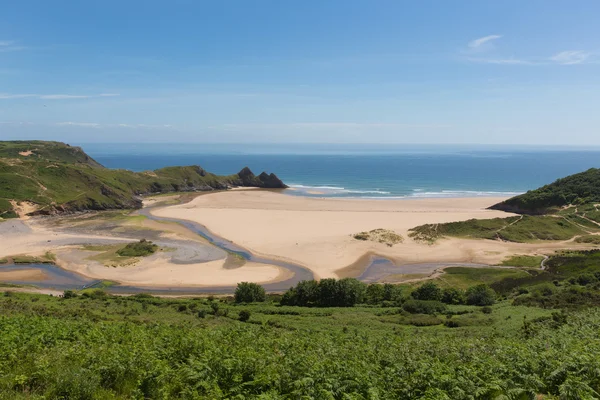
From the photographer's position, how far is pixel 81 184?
11338 cm

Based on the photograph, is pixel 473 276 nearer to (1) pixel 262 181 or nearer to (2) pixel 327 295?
(2) pixel 327 295

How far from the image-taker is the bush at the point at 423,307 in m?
36.8

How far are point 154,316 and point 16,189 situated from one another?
300 feet

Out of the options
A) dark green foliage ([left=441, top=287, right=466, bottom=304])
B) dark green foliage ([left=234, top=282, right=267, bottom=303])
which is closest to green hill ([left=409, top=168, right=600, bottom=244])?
dark green foliage ([left=441, top=287, right=466, bottom=304])

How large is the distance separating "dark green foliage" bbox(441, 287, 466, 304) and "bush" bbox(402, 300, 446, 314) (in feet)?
14.7

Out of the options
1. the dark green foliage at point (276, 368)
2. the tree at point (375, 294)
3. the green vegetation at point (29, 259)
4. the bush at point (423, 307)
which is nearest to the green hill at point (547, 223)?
the tree at point (375, 294)

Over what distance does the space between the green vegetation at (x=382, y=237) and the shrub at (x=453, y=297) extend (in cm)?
2694

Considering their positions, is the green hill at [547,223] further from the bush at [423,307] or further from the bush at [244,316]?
the bush at [244,316]

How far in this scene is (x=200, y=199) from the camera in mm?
129625

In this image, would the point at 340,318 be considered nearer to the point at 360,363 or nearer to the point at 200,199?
the point at 360,363

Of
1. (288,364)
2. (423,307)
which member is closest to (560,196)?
(423,307)

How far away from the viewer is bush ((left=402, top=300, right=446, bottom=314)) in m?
36.8

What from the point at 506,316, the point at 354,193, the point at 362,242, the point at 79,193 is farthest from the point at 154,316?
the point at 354,193

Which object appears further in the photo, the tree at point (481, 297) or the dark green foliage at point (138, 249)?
the dark green foliage at point (138, 249)
